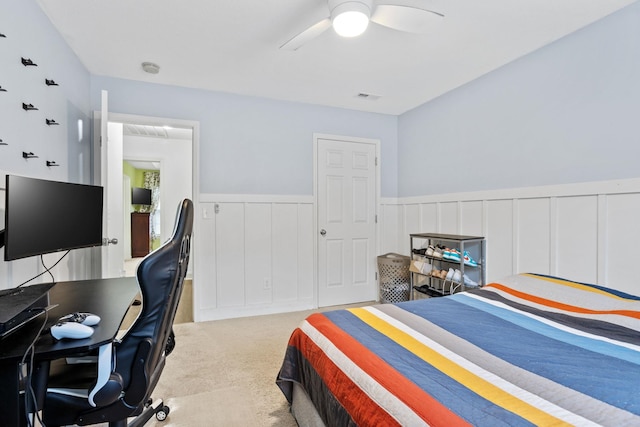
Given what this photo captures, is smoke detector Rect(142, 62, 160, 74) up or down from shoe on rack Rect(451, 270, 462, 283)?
up

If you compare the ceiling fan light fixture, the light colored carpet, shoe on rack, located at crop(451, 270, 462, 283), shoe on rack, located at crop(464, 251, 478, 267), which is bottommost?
the light colored carpet

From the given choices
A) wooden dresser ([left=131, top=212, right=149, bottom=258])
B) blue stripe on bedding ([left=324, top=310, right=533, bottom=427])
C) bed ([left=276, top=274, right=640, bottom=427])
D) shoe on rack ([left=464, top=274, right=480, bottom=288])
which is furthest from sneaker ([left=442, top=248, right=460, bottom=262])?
wooden dresser ([left=131, top=212, right=149, bottom=258])

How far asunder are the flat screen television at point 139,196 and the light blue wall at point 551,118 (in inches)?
283

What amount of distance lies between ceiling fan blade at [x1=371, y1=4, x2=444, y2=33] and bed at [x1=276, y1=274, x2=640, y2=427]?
64.6 inches

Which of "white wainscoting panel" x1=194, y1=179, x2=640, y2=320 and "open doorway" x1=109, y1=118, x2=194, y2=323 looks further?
"open doorway" x1=109, y1=118, x2=194, y2=323

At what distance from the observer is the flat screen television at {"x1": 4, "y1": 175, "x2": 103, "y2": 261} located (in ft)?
4.24

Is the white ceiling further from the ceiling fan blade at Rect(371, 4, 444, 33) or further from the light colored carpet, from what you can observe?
the light colored carpet

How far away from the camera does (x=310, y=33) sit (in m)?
2.09

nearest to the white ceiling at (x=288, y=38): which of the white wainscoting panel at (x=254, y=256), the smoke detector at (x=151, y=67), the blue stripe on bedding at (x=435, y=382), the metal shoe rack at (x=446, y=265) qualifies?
the smoke detector at (x=151, y=67)

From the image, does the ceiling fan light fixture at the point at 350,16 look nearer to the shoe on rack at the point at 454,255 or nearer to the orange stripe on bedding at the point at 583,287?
the orange stripe on bedding at the point at 583,287

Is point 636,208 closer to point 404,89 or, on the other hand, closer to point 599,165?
point 599,165

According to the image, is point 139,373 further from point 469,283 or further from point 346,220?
point 346,220

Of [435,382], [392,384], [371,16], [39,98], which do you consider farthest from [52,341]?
[371,16]

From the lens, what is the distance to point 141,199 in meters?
8.23
